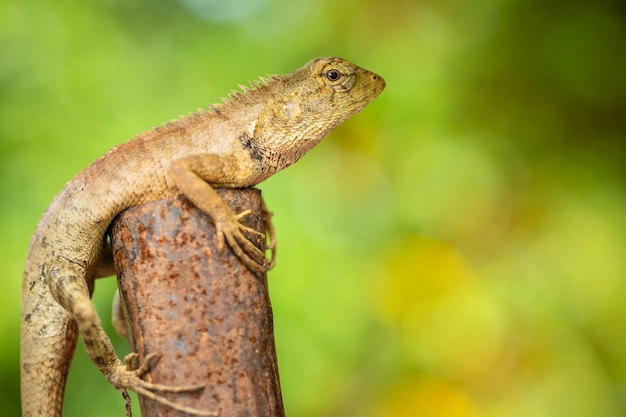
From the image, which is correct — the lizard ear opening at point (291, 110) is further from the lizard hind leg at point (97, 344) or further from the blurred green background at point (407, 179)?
the blurred green background at point (407, 179)

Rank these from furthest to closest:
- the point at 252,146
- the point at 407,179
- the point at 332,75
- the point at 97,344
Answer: the point at 407,179 → the point at 332,75 → the point at 252,146 → the point at 97,344

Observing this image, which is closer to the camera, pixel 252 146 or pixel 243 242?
pixel 243 242

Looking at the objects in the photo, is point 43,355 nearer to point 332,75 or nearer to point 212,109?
point 212,109

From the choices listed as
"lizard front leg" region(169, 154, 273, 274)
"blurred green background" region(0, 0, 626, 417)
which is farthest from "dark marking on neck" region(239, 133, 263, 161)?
"blurred green background" region(0, 0, 626, 417)

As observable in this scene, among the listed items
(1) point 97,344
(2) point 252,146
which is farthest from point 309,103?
(1) point 97,344

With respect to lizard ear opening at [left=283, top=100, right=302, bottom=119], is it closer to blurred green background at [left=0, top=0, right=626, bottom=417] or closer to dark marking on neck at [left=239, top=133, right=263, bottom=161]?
dark marking on neck at [left=239, top=133, right=263, bottom=161]

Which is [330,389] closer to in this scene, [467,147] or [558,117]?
[467,147]

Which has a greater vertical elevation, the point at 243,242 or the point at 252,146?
the point at 252,146

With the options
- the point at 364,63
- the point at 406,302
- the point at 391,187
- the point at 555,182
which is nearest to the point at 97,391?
the point at 406,302
